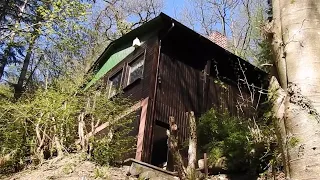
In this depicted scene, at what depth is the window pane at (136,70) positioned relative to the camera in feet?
38.4

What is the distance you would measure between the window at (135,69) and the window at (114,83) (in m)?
0.52

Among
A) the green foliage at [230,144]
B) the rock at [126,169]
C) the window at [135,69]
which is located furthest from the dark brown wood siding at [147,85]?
the green foliage at [230,144]

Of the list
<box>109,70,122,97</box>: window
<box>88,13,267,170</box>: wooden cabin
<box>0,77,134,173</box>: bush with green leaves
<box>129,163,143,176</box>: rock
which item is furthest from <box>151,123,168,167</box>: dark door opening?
<box>129,163,143,176</box>: rock

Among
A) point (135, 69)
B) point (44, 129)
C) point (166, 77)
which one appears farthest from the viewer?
point (135, 69)

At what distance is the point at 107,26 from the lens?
23234 millimetres

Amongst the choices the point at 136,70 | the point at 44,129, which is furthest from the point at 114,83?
the point at 44,129

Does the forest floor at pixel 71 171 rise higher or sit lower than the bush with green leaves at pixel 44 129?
lower

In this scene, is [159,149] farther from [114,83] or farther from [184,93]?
[114,83]

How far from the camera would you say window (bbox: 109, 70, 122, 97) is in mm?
12441

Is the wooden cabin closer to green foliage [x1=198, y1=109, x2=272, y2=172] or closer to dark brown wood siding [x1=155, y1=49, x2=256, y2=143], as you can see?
dark brown wood siding [x1=155, y1=49, x2=256, y2=143]

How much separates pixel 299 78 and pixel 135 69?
32.8 ft

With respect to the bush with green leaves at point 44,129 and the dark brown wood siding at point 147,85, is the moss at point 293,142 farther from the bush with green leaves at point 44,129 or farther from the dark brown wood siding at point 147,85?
the dark brown wood siding at point 147,85

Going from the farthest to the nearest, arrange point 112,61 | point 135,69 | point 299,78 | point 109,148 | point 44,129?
point 112,61 → point 135,69 → point 44,129 → point 109,148 → point 299,78

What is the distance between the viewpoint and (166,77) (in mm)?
10891
